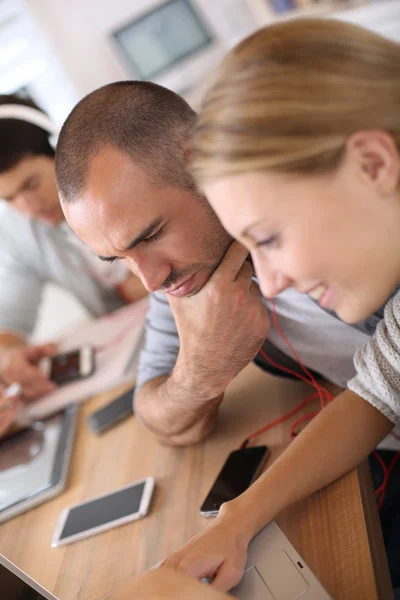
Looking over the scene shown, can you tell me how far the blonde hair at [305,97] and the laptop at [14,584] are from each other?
507 millimetres

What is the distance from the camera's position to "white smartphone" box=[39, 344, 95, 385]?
1549 mm

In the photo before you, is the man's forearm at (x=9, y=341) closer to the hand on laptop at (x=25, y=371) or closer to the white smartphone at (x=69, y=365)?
the hand on laptop at (x=25, y=371)

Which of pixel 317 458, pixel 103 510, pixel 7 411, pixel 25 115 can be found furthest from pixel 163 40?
pixel 317 458

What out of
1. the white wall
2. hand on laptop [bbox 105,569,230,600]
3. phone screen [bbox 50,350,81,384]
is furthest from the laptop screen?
the white wall

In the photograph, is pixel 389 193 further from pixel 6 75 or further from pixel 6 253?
pixel 6 75

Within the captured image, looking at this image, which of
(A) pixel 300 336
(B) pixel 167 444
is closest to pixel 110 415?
(B) pixel 167 444

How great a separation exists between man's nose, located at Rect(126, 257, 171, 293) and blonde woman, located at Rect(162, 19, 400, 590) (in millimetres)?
316

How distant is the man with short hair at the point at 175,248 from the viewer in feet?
3.11

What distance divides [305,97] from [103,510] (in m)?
0.75

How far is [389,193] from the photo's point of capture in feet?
2.02

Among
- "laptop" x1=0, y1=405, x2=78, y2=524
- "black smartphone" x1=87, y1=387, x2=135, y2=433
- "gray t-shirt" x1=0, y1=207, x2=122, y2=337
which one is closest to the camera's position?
"laptop" x1=0, y1=405, x2=78, y2=524

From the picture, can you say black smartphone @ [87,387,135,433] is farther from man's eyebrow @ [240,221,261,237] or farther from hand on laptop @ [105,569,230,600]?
man's eyebrow @ [240,221,261,237]

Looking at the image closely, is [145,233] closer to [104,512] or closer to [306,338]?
[306,338]

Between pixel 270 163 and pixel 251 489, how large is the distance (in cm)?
45
